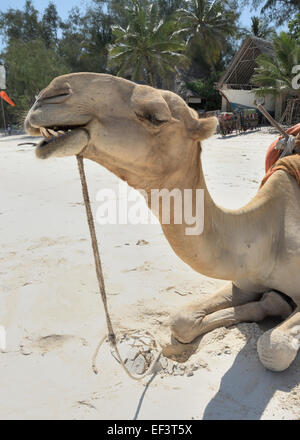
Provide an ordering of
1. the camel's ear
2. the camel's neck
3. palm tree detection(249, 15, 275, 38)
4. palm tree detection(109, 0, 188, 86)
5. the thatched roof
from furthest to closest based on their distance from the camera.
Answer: palm tree detection(249, 15, 275, 38)
palm tree detection(109, 0, 188, 86)
the thatched roof
the camel's neck
the camel's ear

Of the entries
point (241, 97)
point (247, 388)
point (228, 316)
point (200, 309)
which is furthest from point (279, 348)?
point (241, 97)

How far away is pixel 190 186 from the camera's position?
1.72m

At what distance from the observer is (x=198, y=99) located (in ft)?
89.4

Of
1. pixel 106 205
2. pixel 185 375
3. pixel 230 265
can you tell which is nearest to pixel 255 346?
pixel 185 375

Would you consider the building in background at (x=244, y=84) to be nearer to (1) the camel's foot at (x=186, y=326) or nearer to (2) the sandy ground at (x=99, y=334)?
(2) the sandy ground at (x=99, y=334)

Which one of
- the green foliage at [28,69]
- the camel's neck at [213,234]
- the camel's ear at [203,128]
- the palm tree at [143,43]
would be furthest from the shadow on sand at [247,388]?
the green foliage at [28,69]

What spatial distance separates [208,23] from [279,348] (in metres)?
29.6

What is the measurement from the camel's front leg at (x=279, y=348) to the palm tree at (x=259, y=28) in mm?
34599

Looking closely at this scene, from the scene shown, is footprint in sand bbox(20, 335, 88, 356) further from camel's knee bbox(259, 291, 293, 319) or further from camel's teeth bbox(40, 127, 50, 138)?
camel's teeth bbox(40, 127, 50, 138)

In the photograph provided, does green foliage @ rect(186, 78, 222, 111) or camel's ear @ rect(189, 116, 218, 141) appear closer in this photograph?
camel's ear @ rect(189, 116, 218, 141)

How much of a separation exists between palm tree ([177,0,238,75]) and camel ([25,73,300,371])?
2767 centimetres

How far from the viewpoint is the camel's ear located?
162cm

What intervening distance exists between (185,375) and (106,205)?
4.15 m

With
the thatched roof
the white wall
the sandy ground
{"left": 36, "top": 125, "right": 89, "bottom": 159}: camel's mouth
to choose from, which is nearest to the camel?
{"left": 36, "top": 125, "right": 89, "bottom": 159}: camel's mouth
